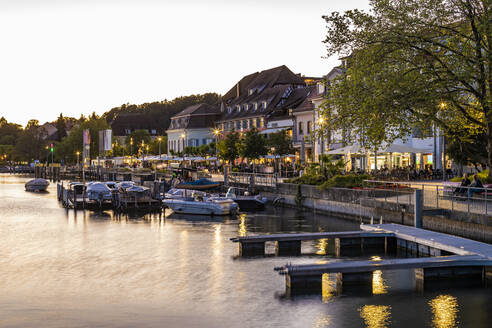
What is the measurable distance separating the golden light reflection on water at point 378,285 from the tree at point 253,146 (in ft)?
171

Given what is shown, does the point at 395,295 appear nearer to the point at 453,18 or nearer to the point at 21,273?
the point at 21,273

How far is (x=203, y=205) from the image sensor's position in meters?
47.4

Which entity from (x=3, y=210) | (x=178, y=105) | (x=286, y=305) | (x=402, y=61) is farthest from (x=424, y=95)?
(x=178, y=105)

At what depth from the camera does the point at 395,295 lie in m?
20.5

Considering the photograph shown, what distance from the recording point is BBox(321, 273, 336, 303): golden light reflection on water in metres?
19.8

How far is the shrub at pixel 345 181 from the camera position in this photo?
4212 cm

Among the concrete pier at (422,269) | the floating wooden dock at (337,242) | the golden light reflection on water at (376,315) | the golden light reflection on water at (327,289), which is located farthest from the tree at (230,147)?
the golden light reflection on water at (376,315)

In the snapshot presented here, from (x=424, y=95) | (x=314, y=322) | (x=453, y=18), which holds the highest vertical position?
(x=453, y=18)

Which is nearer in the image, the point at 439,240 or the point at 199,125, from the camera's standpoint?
the point at 439,240

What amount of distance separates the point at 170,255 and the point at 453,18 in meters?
17.3

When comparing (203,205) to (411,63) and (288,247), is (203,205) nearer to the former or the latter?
(288,247)

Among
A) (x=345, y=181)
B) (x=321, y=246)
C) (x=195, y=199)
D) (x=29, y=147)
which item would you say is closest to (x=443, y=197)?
(x=321, y=246)

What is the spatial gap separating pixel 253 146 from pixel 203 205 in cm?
2866

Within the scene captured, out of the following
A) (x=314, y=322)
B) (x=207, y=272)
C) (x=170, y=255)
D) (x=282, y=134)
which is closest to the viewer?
(x=314, y=322)
